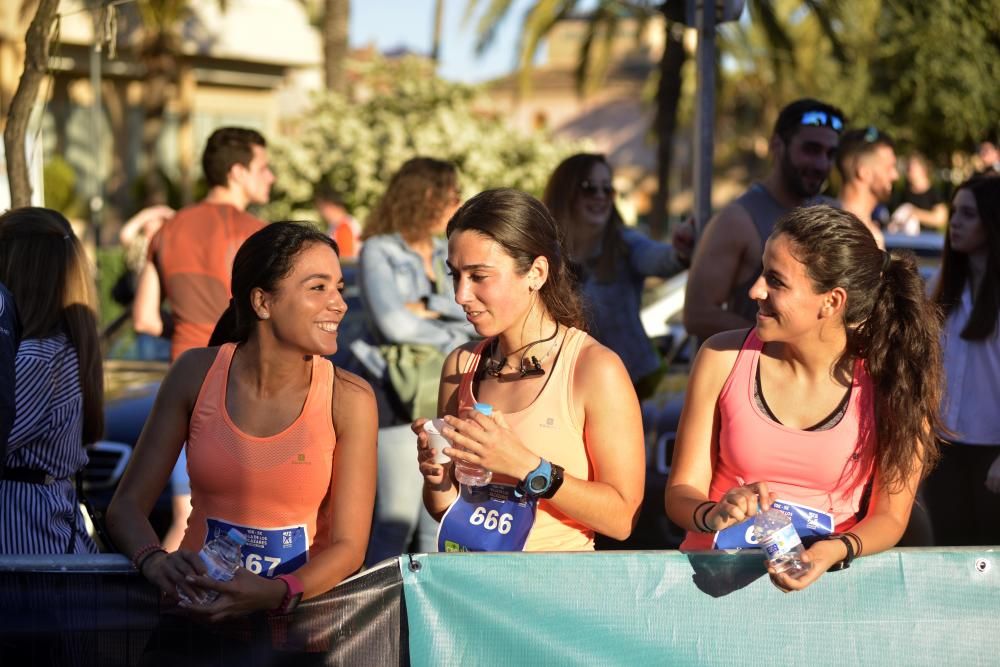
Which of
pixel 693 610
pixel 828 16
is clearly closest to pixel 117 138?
pixel 828 16

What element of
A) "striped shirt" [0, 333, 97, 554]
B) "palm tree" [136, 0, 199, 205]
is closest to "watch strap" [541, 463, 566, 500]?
"striped shirt" [0, 333, 97, 554]

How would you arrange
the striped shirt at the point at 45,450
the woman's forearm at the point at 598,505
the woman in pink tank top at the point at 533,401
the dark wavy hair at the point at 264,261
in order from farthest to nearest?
1. the striped shirt at the point at 45,450
2. the dark wavy hair at the point at 264,261
3. the woman in pink tank top at the point at 533,401
4. the woman's forearm at the point at 598,505

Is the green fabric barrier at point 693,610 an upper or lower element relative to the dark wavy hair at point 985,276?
Answer: lower

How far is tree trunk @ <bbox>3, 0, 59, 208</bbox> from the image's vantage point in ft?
15.9

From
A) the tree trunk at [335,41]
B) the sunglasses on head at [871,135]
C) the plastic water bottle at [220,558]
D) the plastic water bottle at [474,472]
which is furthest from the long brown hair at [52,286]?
the tree trunk at [335,41]

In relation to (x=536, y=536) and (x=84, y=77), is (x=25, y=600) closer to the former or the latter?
(x=536, y=536)

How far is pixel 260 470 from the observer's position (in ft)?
10.8

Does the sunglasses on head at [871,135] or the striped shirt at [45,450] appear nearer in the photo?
the striped shirt at [45,450]

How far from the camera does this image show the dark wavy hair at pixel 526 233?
338cm

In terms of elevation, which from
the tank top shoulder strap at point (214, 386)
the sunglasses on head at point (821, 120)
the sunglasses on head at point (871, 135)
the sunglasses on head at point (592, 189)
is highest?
the sunglasses on head at point (821, 120)

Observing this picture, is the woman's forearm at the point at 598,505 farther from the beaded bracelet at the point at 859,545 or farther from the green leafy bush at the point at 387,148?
the green leafy bush at the point at 387,148

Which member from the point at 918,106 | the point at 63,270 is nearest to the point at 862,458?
the point at 63,270

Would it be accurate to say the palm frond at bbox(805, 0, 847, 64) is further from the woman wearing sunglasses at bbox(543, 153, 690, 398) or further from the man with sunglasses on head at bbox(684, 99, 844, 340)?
the man with sunglasses on head at bbox(684, 99, 844, 340)

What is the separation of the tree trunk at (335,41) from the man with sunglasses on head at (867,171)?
1489 cm
